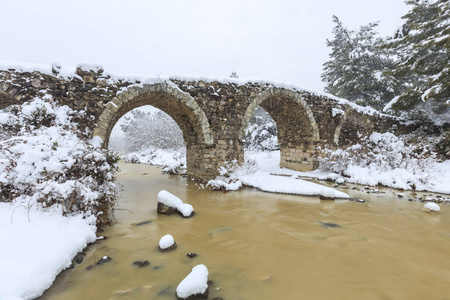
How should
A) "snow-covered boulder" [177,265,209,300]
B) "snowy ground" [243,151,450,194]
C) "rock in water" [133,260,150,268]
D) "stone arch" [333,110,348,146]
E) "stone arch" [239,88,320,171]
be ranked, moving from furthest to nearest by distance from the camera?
1. "stone arch" [333,110,348,146]
2. "stone arch" [239,88,320,171]
3. "snowy ground" [243,151,450,194]
4. "rock in water" [133,260,150,268]
5. "snow-covered boulder" [177,265,209,300]

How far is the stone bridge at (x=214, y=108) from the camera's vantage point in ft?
18.2

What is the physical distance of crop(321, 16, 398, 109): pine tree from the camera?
14685mm

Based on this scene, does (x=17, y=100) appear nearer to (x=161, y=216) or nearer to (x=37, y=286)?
(x=161, y=216)

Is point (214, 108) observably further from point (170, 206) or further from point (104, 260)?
point (104, 260)

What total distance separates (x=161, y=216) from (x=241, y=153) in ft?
14.1

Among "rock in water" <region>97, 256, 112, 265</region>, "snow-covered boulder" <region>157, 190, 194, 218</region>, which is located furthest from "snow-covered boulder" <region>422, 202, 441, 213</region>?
"rock in water" <region>97, 256, 112, 265</region>

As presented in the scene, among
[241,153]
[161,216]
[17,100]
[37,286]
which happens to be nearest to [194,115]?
[241,153]

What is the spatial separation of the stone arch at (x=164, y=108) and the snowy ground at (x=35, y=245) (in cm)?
336

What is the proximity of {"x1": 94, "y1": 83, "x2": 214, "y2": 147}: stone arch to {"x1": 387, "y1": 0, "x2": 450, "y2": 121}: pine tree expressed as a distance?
851cm

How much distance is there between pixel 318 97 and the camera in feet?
31.9

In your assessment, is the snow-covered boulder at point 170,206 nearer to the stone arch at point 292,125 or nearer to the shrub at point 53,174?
the shrub at point 53,174

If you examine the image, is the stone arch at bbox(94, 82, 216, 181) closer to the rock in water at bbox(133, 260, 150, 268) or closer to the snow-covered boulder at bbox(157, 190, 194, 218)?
the snow-covered boulder at bbox(157, 190, 194, 218)

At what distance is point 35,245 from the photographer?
242 cm

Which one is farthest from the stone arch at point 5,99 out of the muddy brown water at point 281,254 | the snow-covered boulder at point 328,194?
the snow-covered boulder at point 328,194
